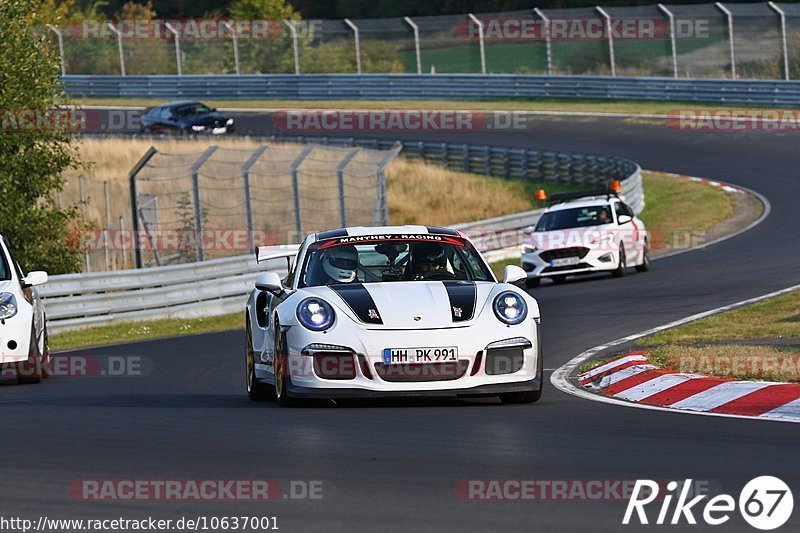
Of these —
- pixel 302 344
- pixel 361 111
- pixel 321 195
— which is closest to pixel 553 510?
pixel 302 344

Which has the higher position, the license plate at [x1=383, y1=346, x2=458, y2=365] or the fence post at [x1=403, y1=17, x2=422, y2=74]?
the license plate at [x1=383, y1=346, x2=458, y2=365]

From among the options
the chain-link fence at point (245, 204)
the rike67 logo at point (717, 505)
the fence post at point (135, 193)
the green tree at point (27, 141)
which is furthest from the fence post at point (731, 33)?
the rike67 logo at point (717, 505)

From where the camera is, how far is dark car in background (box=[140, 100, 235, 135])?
50250 mm

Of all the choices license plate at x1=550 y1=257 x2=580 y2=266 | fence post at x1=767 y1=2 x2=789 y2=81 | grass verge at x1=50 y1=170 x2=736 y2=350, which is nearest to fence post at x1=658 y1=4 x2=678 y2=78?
fence post at x1=767 y1=2 x2=789 y2=81

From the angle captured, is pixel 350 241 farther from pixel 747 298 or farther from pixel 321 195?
pixel 321 195

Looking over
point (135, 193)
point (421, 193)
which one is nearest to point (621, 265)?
point (135, 193)

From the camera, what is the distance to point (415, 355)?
32.5ft

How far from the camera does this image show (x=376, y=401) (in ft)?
35.4

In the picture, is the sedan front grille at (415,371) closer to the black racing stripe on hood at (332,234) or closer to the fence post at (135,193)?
the black racing stripe on hood at (332,234)

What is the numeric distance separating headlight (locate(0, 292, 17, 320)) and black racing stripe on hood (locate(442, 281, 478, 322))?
5.04 meters

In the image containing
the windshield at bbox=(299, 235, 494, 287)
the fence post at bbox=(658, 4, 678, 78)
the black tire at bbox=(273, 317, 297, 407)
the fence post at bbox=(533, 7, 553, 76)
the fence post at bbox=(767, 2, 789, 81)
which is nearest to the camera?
the black tire at bbox=(273, 317, 297, 407)

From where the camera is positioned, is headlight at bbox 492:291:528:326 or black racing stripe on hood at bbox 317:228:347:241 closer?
headlight at bbox 492:291:528:326

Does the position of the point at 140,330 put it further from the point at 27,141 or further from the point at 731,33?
the point at 731,33

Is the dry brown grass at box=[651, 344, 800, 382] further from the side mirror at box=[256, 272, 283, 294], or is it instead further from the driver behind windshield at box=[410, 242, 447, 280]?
the side mirror at box=[256, 272, 283, 294]
